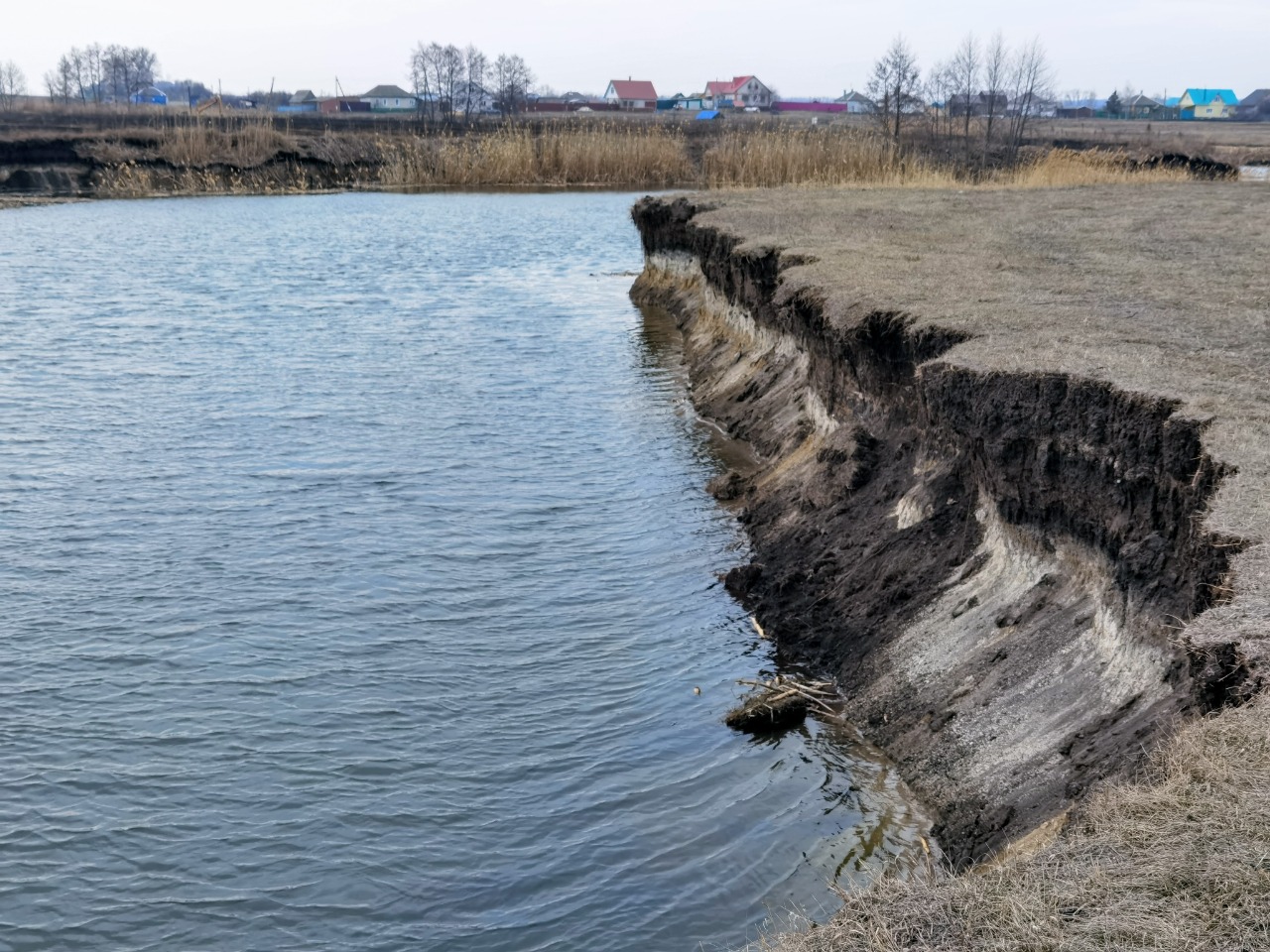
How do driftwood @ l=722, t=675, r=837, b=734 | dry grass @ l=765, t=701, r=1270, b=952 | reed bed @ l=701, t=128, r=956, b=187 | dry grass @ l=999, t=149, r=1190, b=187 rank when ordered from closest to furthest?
dry grass @ l=765, t=701, r=1270, b=952
driftwood @ l=722, t=675, r=837, b=734
dry grass @ l=999, t=149, r=1190, b=187
reed bed @ l=701, t=128, r=956, b=187

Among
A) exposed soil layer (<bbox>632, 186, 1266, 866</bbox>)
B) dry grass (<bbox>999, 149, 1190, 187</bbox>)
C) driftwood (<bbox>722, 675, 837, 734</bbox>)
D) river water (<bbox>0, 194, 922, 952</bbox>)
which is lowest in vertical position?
river water (<bbox>0, 194, 922, 952</bbox>)

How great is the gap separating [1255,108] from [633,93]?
68.3m

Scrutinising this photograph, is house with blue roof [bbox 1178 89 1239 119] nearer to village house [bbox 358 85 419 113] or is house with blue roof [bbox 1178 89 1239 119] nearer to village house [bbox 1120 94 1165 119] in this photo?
village house [bbox 1120 94 1165 119]

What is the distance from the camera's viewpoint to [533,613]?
9.66 meters

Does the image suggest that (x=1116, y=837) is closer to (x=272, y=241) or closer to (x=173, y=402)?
(x=173, y=402)

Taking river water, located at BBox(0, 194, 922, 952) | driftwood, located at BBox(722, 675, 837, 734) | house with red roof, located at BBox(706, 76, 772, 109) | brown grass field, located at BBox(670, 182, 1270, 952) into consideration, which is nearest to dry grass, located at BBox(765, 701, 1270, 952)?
brown grass field, located at BBox(670, 182, 1270, 952)

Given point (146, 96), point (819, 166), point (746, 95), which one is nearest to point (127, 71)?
point (146, 96)

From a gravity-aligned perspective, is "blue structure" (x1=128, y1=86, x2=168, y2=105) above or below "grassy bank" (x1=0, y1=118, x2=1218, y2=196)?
above

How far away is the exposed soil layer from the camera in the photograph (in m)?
5.85

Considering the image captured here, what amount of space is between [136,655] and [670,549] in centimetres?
448

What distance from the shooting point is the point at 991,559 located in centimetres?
801

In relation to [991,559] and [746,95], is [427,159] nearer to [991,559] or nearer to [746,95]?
[991,559]

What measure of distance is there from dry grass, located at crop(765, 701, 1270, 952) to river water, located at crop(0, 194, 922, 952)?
192cm

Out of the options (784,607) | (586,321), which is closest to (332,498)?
(784,607)
